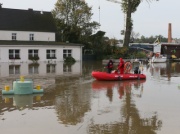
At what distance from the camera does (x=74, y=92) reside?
49.2 ft

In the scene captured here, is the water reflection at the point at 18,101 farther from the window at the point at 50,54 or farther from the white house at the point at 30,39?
the window at the point at 50,54

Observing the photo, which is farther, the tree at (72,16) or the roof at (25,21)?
the tree at (72,16)

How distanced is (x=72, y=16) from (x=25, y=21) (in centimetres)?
1325

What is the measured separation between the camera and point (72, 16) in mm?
59156

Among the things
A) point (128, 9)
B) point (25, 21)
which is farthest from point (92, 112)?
point (25, 21)

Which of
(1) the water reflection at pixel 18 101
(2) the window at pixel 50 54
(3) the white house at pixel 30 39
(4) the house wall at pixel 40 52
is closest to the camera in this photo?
(1) the water reflection at pixel 18 101

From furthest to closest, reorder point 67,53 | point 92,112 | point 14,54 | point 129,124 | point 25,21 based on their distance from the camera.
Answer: point 25,21
point 67,53
point 14,54
point 92,112
point 129,124

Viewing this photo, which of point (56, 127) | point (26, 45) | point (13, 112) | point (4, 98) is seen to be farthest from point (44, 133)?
point (26, 45)

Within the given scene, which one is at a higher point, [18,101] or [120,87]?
[120,87]

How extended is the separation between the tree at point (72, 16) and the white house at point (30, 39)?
231 inches

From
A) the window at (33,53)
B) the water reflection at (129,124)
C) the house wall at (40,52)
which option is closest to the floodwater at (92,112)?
the water reflection at (129,124)

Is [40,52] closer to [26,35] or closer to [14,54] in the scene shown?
[14,54]

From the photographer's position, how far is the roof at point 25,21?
46.1m

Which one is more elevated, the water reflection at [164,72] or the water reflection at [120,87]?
the water reflection at [164,72]
